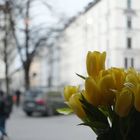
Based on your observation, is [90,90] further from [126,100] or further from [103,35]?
[103,35]

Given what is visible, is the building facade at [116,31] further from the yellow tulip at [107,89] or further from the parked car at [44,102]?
the parked car at [44,102]

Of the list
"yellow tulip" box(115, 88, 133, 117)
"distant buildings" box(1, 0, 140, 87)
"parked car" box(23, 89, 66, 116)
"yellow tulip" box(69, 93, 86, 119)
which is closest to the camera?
"yellow tulip" box(115, 88, 133, 117)

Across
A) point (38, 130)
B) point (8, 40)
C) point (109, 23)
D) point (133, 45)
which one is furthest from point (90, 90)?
point (8, 40)

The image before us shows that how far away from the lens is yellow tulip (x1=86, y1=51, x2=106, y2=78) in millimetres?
2340

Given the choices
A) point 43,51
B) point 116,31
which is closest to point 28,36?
point 43,51

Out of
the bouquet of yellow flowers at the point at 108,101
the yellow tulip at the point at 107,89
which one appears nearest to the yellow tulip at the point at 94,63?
the bouquet of yellow flowers at the point at 108,101

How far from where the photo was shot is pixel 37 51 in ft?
122

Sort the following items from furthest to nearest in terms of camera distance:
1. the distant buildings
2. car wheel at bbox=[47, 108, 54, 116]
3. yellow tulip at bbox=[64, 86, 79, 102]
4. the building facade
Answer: car wheel at bbox=[47, 108, 54, 116]
the building facade
the distant buildings
yellow tulip at bbox=[64, 86, 79, 102]

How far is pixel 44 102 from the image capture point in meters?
27.3

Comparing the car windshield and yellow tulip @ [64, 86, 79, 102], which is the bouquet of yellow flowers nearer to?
yellow tulip @ [64, 86, 79, 102]

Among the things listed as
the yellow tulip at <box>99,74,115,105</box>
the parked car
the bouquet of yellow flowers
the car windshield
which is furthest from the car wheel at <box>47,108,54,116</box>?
the yellow tulip at <box>99,74,115,105</box>

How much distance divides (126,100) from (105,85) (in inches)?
4.5

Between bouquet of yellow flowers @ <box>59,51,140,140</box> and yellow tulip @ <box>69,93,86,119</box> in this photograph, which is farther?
yellow tulip @ <box>69,93,86,119</box>

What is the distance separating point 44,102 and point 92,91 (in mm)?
25160
